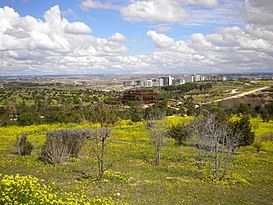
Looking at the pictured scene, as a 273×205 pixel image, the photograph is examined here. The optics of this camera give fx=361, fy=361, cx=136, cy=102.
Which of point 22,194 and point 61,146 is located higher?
point 22,194

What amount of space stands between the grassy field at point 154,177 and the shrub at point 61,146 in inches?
21.8

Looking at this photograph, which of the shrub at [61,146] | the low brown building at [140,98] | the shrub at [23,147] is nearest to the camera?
the shrub at [61,146]

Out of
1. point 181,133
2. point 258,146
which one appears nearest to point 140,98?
point 181,133

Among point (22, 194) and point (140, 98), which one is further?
point (140, 98)

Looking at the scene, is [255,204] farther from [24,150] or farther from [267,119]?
[267,119]

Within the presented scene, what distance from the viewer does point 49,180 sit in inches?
650

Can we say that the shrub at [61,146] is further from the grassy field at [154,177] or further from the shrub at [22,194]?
the shrub at [22,194]

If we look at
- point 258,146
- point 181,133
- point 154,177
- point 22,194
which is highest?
point 22,194

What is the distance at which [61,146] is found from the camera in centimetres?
2123

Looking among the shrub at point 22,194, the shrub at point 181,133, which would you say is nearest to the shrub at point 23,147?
the shrub at point 181,133

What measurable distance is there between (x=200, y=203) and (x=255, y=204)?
2378 mm

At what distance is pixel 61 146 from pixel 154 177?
20.0 ft

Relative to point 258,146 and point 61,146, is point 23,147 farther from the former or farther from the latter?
point 258,146

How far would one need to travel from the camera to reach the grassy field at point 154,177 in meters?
15.2
